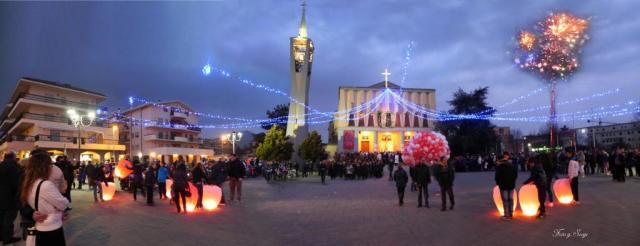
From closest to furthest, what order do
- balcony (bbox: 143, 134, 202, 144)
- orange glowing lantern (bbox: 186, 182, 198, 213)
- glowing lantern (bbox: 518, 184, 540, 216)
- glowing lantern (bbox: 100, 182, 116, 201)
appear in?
glowing lantern (bbox: 518, 184, 540, 216) → orange glowing lantern (bbox: 186, 182, 198, 213) → glowing lantern (bbox: 100, 182, 116, 201) → balcony (bbox: 143, 134, 202, 144)

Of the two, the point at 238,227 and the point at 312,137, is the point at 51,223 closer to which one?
the point at 238,227

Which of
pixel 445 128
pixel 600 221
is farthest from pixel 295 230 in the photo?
pixel 445 128

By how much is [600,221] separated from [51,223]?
10.4m

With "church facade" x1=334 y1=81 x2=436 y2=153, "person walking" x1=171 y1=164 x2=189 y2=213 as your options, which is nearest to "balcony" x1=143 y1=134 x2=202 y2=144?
"church facade" x1=334 y1=81 x2=436 y2=153

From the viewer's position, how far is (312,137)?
4134cm

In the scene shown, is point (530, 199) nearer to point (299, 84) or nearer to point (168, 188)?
point (168, 188)

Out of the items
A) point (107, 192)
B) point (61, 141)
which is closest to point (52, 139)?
point (61, 141)

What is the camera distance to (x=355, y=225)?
10750 mm

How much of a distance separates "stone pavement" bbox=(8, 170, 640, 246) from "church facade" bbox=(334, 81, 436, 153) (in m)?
44.0

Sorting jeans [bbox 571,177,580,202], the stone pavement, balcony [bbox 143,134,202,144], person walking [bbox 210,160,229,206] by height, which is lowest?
the stone pavement

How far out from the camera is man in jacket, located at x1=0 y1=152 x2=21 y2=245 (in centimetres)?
834

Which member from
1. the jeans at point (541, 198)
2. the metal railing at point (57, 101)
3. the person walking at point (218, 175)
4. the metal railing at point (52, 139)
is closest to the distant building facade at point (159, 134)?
the metal railing at point (57, 101)

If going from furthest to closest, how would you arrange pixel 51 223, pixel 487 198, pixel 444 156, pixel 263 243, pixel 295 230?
pixel 444 156, pixel 487 198, pixel 295 230, pixel 263 243, pixel 51 223

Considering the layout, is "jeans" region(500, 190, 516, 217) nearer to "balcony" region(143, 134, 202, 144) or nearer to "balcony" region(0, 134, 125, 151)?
"balcony" region(0, 134, 125, 151)
